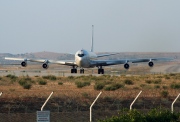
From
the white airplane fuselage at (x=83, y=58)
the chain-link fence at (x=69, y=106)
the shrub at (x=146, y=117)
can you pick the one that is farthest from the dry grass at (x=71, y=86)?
the white airplane fuselage at (x=83, y=58)

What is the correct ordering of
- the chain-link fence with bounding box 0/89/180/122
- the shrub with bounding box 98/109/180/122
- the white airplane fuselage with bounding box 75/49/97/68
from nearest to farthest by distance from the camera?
the shrub with bounding box 98/109/180/122, the chain-link fence with bounding box 0/89/180/122, the white airplane fuselage with bounding box 75/49/97/68

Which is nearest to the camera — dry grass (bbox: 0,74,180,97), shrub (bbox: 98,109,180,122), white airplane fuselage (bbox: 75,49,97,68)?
shrub (bbox: 98,109,180,122)

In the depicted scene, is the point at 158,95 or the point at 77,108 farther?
the point at 158,95

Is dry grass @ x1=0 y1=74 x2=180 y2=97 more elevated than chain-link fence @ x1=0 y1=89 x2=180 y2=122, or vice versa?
chain-link fence @ x1=0 y1=89 x2=180 y2=122

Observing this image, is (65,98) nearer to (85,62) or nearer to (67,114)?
(67,114)

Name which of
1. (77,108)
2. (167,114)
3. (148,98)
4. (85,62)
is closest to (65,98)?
(77,108)

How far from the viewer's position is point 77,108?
91.5ft

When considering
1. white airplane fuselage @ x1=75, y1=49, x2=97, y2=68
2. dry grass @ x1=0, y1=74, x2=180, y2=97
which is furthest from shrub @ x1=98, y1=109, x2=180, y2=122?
white airplane fuselage @ x1=75, y1=49, x2=97, y2=68

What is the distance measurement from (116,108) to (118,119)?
9.66 metres

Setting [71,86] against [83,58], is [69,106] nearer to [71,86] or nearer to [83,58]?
[71,86]

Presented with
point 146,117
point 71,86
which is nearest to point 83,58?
point 71,86

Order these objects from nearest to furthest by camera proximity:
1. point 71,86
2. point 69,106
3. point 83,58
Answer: point 69,106
point 71,86
point 83,58

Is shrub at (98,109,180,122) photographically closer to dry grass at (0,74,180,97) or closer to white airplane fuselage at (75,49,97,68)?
dry grass at (0,74,180,97)

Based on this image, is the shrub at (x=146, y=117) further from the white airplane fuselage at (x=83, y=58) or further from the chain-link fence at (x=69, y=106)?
the white airplane fuselage at (x=83, y=58)
